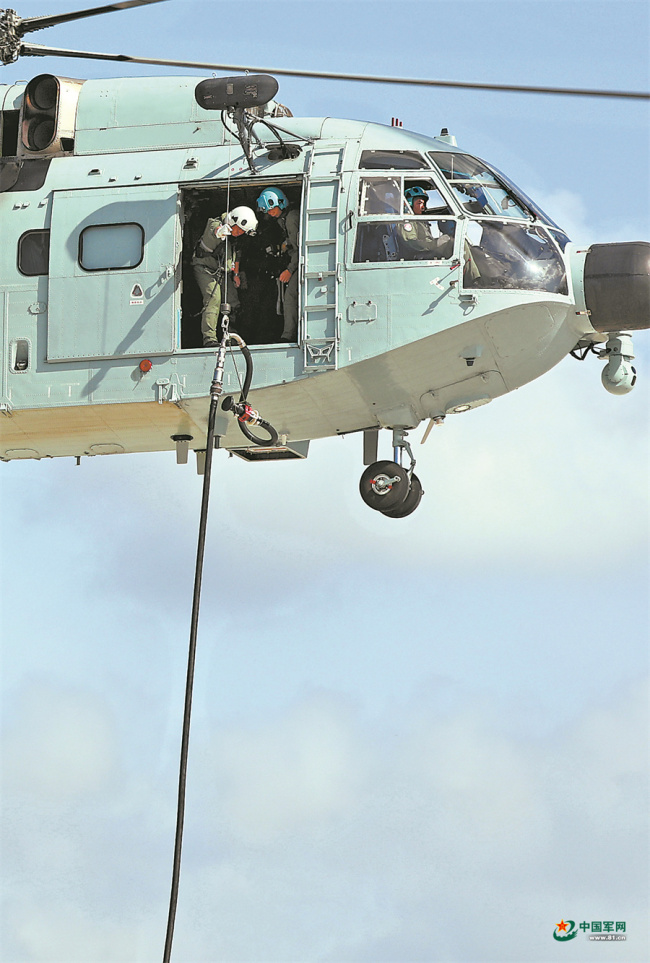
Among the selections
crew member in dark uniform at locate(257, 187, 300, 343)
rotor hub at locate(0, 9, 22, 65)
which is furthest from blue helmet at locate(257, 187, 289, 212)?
rotor hub at locate(0, 9, 22, 65)

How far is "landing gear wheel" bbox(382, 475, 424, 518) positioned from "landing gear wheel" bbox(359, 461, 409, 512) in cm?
9

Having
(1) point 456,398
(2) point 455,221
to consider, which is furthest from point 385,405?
(2) point 455,221

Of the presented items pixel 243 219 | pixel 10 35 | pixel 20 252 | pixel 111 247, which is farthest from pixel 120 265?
pixel 10 35

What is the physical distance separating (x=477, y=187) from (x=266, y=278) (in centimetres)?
299

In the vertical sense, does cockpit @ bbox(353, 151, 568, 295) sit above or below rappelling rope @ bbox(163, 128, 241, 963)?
above

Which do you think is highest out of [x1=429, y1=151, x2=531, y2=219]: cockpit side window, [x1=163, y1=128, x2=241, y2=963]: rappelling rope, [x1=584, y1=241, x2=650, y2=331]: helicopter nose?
[x1=429, y1=151, x2=531, y2=219]: cockpit side window

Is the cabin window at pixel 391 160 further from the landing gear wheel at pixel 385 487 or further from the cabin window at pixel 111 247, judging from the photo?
the landing gear wheel at pixel 385 487

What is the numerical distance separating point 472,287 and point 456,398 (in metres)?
1.91

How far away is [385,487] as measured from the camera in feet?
81.8

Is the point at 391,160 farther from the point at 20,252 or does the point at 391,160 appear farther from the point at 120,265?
the point at 20,252

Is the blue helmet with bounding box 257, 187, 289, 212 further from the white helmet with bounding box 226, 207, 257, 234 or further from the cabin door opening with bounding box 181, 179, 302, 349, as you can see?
the white helmet with bounding box 226, 207, 257, 234

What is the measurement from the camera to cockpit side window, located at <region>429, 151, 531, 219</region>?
2383 centimetres

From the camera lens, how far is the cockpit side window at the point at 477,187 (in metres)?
23.8

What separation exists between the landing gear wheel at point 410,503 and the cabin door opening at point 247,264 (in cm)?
292
